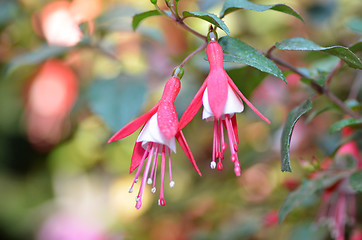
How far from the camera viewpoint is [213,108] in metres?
0.35

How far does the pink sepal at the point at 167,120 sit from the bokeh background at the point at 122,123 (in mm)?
183

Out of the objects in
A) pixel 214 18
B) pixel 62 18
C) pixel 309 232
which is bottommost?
pixel 309 232

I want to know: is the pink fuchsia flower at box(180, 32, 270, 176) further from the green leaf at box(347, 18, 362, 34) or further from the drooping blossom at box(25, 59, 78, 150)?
the drooping blossom at box(25, 59, 78, 150)

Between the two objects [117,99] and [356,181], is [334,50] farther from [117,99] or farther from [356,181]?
[117,99]

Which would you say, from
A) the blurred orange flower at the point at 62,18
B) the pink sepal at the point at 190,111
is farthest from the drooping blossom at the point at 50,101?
the pink sepal at the point at 190,111

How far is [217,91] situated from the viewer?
360mm

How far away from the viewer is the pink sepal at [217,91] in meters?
Result: 0.35

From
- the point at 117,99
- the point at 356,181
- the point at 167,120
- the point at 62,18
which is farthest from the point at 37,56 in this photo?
the point at 356,181

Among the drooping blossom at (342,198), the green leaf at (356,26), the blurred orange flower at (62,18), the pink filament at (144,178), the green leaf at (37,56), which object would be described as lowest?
the drooping blossom at (342,198)

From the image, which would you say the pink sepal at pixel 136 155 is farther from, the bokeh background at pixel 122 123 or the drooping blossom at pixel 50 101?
the drooping blossom at pixel 50 101

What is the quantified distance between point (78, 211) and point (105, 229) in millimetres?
158

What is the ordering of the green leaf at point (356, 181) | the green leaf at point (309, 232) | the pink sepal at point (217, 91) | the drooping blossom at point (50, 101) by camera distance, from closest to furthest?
1. the pink sepal at point (217, 91)
2. the green leaf at point (356, 181)
3. the green leaf at point (309, 232)
4. the drooping blossom at point (50, 101)

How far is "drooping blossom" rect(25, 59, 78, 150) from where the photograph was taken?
1108mm

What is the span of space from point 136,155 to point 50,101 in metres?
0.78
